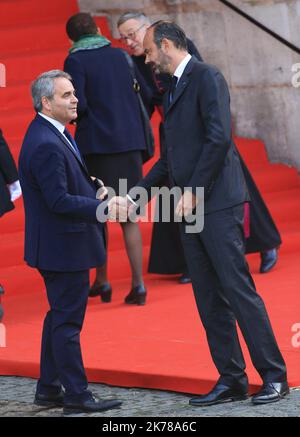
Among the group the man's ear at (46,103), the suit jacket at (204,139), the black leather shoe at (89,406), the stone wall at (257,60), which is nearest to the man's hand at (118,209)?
the suit jacket at (204,139)

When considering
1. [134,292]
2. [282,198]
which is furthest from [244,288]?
[282,198]

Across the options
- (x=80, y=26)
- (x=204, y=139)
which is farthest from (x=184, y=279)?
(x=204, y=139)

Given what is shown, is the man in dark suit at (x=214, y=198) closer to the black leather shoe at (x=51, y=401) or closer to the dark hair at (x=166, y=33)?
the dark hair at (x=166, y=33)

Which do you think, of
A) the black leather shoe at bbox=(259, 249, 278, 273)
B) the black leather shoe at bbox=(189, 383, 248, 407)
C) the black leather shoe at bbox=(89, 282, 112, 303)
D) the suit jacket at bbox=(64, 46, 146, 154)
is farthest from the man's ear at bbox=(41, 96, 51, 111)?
the black leather shoe at bbox=(259, 249, 278, 273)

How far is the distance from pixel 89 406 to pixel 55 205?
104 cm

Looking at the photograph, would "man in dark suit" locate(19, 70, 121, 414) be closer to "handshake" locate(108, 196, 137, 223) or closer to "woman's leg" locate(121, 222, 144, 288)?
"handshake" locate(108, 196, 137, 223)

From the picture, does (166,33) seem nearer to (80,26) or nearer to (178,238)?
(80,26)

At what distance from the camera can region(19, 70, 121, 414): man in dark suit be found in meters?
6.60

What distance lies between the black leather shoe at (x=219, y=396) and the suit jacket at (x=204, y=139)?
3.02 ft

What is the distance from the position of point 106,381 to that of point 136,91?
279cm

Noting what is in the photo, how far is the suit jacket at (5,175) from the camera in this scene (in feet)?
29.2

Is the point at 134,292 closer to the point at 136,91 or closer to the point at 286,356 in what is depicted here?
the point at 136,91

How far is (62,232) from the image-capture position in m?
6.66

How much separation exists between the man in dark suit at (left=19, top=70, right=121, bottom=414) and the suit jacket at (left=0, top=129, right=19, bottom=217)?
2.16 meters
